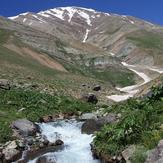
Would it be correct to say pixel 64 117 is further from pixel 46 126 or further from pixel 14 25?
pixel 14 25

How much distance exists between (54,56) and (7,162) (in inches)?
3708

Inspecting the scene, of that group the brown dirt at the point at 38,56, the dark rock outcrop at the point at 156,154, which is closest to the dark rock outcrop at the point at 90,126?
the dark rock outcrop at the point at 156,154

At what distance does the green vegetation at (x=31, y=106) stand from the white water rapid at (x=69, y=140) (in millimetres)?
3296

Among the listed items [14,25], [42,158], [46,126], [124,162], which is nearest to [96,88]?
[46,126]

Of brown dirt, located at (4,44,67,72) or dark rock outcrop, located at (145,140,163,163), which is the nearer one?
dark rock outcrop, located at (145,140,163,163)

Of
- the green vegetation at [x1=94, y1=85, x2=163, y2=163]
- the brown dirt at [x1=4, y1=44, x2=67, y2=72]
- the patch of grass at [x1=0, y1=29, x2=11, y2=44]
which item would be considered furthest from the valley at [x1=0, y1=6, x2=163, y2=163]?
the patch of grass at [x1=0, y1=29, x2=11, y2=44]

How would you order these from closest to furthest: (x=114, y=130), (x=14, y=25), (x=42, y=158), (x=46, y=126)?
(x=114, y=130), (x=42, y=158), (x=46, y=126), (x=14, y=25)

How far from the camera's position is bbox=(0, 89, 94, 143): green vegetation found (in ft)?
152

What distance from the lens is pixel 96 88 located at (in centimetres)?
8681

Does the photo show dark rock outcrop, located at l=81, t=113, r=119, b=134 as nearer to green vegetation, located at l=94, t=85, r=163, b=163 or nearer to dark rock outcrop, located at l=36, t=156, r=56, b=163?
dark rock outcrop, located at l=36, t=156, r=56, b=163

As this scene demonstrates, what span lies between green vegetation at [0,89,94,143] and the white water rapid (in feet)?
10.8

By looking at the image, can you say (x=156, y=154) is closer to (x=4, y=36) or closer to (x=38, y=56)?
(x=38, y=56)

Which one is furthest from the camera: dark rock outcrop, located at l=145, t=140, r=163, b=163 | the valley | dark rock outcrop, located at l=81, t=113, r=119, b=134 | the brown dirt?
the brown dirt

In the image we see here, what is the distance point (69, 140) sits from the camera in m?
37.5
